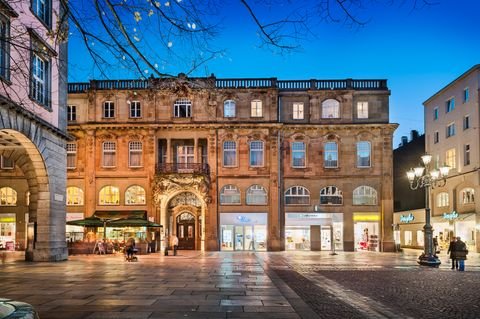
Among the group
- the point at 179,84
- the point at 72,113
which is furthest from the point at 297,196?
the point at 179,84

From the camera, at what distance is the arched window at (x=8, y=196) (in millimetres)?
51688

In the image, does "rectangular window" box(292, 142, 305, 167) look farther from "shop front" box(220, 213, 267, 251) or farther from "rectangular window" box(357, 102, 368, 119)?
"rectangular window" box(357, 102, 368, 119)

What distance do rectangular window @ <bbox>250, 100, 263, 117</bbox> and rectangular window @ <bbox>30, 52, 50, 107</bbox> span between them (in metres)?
24.7

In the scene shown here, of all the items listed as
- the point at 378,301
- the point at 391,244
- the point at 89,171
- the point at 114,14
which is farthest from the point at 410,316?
the point at 89,171

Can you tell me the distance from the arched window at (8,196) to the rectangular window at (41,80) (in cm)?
2398

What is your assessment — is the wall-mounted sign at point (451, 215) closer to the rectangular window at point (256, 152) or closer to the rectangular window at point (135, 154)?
the rectangular window at point (256, 152)

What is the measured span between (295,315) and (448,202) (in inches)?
1784

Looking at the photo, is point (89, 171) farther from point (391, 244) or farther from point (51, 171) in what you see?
point (391, 244)

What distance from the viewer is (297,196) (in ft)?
172

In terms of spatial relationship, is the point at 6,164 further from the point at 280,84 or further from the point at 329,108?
the point at 329,108

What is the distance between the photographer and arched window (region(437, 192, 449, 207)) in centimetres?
5472

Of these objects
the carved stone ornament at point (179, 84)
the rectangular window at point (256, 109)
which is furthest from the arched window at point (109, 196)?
the carved stone ornament at point (179, 84)

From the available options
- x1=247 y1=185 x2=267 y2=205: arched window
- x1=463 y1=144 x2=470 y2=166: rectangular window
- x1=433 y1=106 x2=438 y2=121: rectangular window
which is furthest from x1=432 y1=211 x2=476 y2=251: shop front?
x1=247 y1=185 x2=267 y2=205: arched window

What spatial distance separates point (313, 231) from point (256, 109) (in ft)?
40.8
